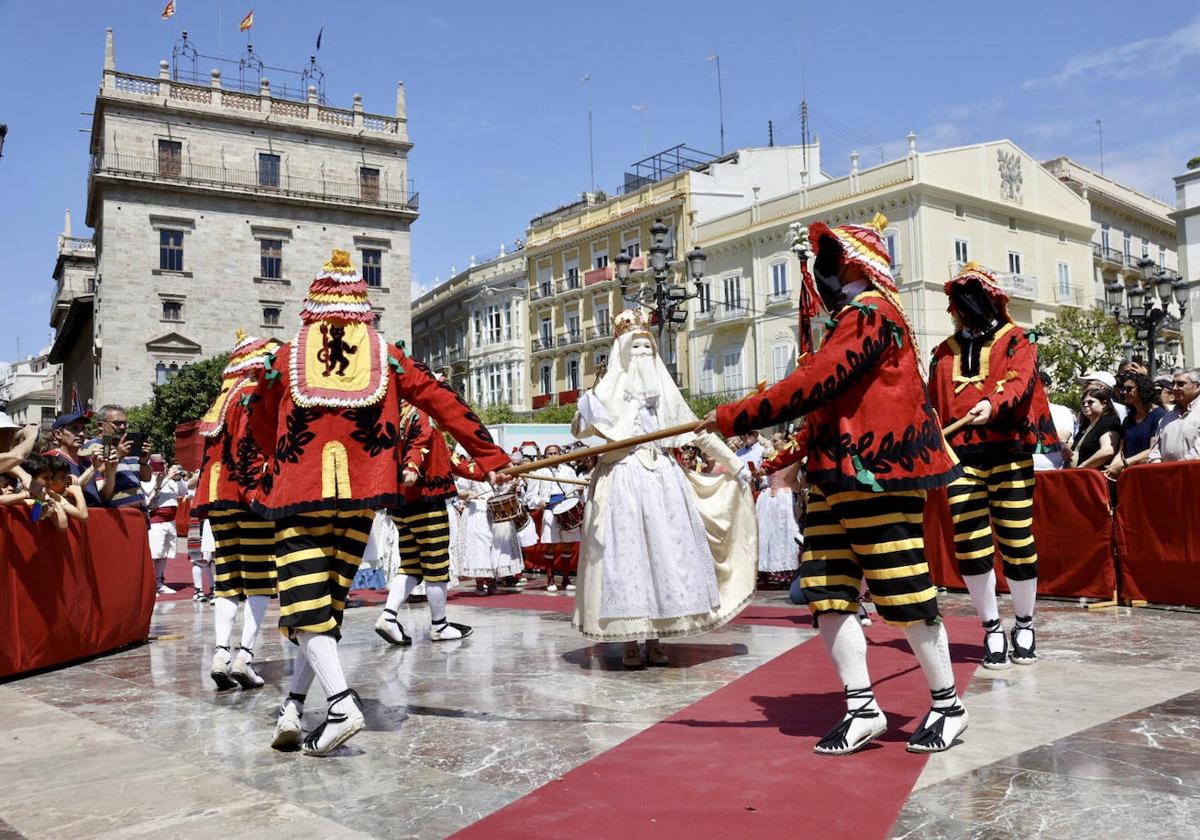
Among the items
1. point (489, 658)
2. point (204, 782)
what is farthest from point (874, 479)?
point (489, 658)

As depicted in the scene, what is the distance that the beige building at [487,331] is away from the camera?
60469 millimetres

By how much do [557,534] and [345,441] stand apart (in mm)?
8014

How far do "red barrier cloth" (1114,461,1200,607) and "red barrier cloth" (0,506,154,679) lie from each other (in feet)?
26.5

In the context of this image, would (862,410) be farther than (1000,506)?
No

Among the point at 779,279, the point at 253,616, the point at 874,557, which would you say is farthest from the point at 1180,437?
the point at 779,279

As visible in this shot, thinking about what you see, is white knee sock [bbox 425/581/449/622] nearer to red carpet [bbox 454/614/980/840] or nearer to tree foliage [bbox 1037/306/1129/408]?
red carpet [bbox 454/614/980/840]

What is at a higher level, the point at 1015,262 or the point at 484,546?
the point at 1015,262

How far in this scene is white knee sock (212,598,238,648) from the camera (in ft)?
20.9

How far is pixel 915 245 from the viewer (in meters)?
40.5

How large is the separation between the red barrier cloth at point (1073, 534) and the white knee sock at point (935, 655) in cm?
521

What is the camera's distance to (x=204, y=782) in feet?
12.8

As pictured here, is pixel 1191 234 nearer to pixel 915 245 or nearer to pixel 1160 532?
pixel 915 245

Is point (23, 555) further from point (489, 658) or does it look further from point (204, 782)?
point (204, 782)

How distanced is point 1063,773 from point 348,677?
4.11m
